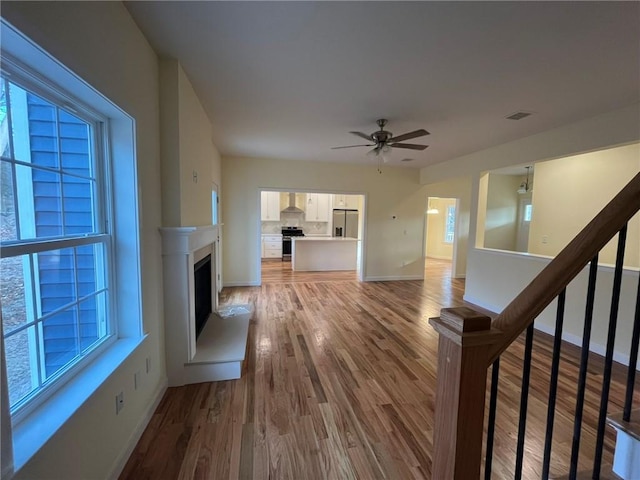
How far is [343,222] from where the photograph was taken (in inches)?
354

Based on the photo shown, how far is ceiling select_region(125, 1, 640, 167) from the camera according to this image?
158 centimetres

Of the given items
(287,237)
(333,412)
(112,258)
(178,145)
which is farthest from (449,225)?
(112,258)

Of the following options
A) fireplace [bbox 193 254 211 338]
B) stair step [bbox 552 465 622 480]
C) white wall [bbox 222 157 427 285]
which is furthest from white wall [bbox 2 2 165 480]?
white wall [bbox 222 157 427 285]

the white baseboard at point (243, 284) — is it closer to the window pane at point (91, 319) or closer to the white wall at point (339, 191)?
the white wall at point (339, 191)

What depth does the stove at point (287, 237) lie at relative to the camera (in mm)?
8945

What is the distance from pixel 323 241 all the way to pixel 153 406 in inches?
212

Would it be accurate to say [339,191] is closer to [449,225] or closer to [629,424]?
[629,424]

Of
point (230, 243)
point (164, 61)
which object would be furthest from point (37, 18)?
point (230, 243)

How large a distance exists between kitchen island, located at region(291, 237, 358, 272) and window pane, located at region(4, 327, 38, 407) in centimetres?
586

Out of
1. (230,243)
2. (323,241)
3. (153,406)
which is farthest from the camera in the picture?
(323,241)

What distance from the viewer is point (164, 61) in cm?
209

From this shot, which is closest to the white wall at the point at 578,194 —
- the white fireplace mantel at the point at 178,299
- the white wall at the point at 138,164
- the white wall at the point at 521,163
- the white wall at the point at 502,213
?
the white wall at the point at 521,163

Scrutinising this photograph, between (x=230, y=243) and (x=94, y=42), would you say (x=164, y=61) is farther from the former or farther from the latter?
(x=230, y=243)

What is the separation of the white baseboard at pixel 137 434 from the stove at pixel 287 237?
672 cm
